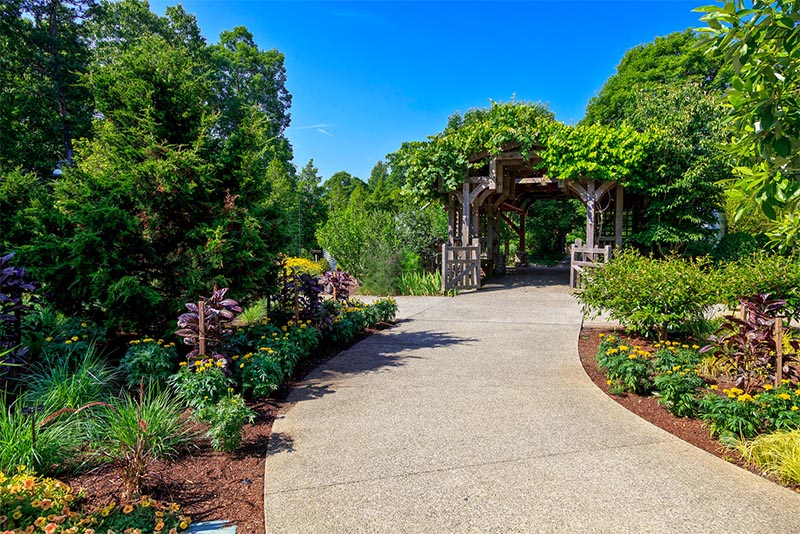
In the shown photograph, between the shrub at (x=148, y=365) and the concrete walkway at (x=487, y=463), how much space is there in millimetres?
1108

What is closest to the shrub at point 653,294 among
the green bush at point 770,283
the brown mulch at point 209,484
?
the green bush at point 770,283

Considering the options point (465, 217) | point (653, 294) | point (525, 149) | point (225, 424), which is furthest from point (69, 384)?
point (525, 149)

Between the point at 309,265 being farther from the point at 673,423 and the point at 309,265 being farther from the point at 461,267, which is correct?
the point at 673,423

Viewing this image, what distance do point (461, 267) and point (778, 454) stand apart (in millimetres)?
8649

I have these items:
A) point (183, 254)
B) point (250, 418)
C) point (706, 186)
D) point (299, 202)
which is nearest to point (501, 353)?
point (250, 418)

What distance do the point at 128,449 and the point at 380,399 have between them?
1.95 metres

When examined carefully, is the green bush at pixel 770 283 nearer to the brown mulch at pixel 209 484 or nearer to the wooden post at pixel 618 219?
the brown mulch at pixel 209 484

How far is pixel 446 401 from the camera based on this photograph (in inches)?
147

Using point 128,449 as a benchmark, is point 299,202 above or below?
above

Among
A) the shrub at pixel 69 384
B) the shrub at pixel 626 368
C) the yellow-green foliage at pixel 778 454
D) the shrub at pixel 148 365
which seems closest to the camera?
the yellow-green foliage at pixel 778 454

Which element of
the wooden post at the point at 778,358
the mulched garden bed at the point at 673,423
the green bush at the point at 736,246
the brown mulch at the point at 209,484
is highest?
the green bush at the point at 736,246

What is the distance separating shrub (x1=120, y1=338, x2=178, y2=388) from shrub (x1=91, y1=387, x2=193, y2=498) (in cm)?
54

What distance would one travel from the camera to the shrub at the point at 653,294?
15.9ft

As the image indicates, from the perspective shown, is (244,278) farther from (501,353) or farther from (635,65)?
(635,65)
